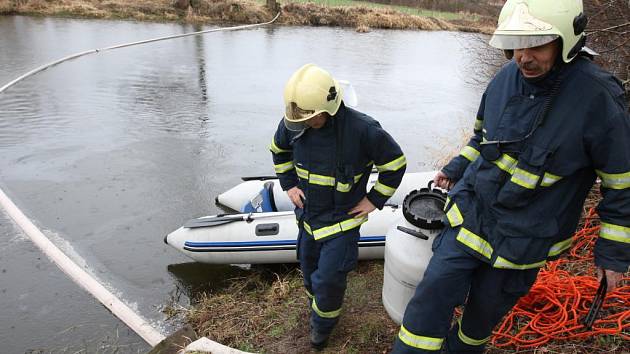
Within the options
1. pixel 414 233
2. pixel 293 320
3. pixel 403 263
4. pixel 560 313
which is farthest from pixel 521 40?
pixel 293 320

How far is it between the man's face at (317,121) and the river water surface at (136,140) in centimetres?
215

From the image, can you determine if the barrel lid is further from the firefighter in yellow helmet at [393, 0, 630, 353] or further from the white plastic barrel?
the firefighter in yellow helmet at [393, 0, 630, 353]

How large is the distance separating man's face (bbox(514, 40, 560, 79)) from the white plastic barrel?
107 centimetres

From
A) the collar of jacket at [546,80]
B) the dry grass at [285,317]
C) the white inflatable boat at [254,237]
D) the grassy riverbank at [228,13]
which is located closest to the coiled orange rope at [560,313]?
the dry grass at [285,317]

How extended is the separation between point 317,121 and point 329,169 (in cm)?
28

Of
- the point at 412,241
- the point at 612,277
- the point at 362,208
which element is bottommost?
the point at 412,241

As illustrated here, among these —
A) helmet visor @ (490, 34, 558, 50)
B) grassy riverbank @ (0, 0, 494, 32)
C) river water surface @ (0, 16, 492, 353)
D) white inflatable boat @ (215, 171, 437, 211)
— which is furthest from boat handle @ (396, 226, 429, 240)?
grassy riverbank @ (0, 0, 494, 32)

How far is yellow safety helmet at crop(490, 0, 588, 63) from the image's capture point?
1691 mm

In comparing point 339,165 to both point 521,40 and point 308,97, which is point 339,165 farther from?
point 521,40

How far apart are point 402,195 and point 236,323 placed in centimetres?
206

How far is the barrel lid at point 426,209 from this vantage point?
256 centimetres

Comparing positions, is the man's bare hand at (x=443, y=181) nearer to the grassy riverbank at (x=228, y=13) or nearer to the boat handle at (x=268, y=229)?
the boat handle at (x=268, y=229)

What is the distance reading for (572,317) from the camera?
2.72 m

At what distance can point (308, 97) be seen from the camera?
2359 mm
